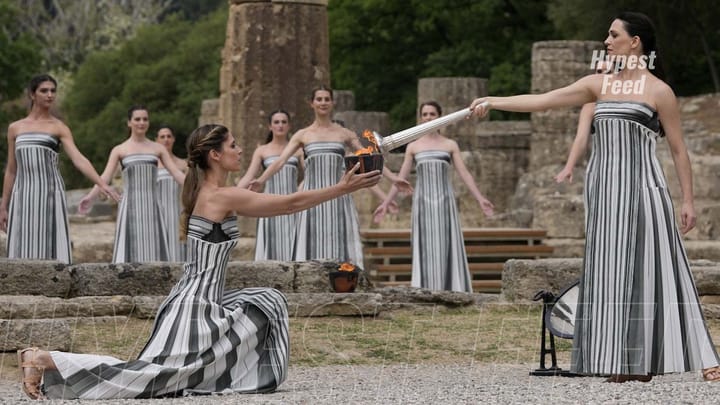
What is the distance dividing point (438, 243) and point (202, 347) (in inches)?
301

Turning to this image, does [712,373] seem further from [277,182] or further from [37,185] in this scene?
[277,182]

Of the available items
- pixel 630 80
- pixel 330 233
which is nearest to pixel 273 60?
pixel 330 233

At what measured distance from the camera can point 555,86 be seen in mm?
28531

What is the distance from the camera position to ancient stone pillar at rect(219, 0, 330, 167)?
18922 millimetres

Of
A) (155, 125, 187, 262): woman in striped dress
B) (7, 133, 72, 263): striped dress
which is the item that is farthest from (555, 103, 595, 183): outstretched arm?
(155, 125, 187, 262): woman in striped dress

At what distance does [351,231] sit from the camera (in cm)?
1547

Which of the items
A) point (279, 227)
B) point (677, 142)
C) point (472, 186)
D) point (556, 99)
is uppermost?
point (472, 186)

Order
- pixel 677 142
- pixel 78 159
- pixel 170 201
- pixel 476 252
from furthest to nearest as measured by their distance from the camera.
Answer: pixel 476 252, pixel 170 201, pixel 78 159, pixel 677 142

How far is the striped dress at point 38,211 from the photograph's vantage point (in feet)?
47.6

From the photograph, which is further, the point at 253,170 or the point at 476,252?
the point at 476,252

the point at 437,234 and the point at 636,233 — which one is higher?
the point at 437,234

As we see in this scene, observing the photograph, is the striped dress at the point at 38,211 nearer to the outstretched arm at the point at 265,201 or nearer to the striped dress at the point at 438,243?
the striped dress at the point at 438,243

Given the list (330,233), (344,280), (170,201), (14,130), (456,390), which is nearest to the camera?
(456,390)

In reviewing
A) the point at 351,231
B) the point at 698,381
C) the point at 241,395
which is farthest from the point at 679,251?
the point at 351,231
